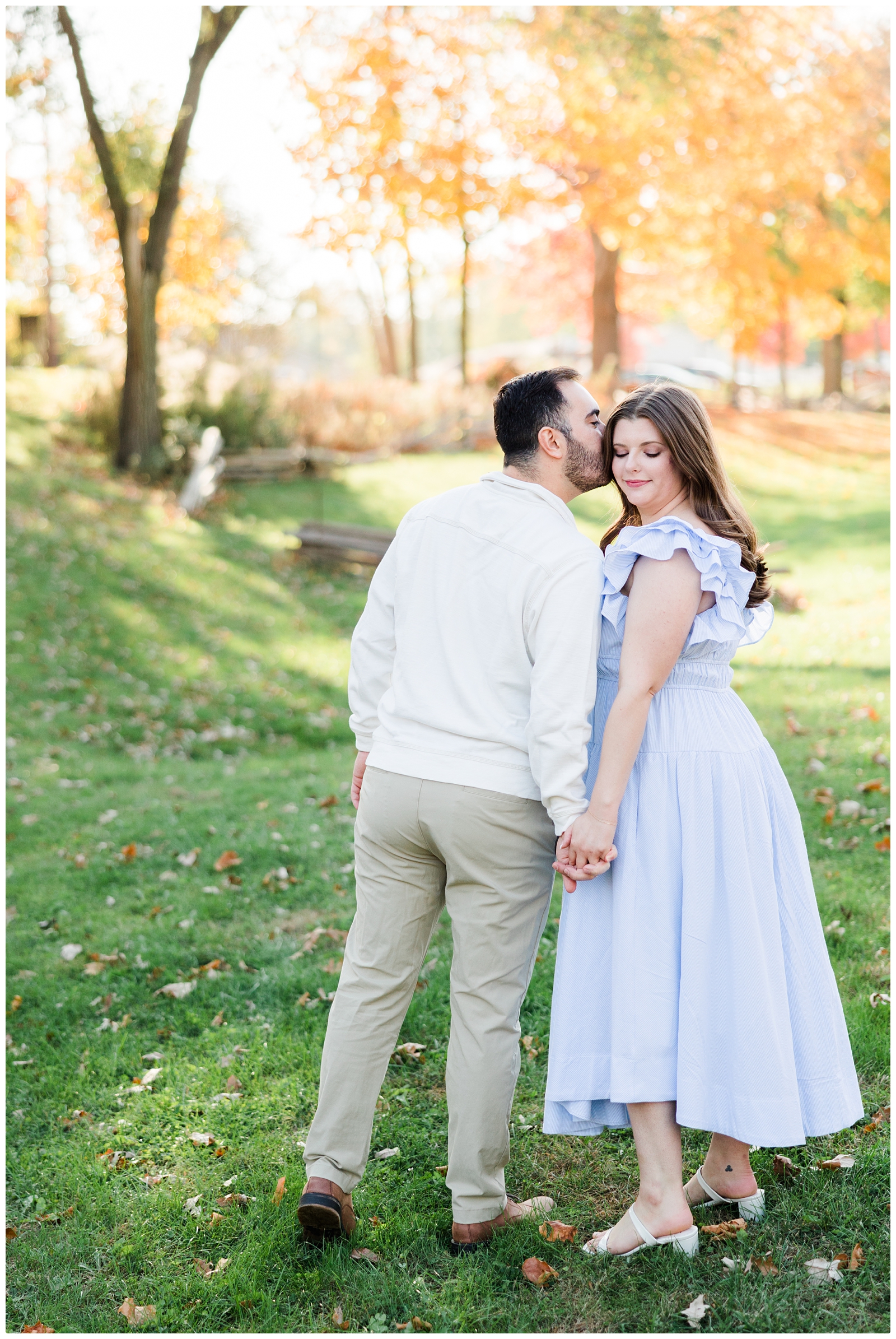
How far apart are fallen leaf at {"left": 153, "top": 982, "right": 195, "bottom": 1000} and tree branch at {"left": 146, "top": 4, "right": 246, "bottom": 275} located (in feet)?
43.4

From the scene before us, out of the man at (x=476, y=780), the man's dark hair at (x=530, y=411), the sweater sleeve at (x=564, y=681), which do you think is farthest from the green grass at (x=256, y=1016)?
the man's dark hair at (x=530, y=411)

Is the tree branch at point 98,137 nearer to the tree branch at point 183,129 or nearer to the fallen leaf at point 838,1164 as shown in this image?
the tree branch at point 183,129

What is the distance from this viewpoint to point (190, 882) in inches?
232

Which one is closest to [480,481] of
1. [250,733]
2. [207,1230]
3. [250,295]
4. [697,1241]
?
[697,1241]

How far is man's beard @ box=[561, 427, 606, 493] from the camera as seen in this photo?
296 cm

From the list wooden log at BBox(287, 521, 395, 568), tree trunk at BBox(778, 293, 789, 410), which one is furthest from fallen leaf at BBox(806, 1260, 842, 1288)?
tree trunk at BBox(778, 293, 789, 410)

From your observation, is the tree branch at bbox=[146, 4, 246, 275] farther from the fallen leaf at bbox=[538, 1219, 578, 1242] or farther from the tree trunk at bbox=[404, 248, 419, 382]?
the fallen leaf at bbox=[538, 1219, 578, 1242]

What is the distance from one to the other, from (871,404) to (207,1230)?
29.9 meters

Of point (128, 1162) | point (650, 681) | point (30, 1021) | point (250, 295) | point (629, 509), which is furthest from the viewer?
point (250, 295)

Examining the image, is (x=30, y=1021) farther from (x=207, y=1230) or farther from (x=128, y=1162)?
(x=207, y=1230)

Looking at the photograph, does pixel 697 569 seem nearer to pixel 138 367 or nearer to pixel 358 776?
pixel 358 776

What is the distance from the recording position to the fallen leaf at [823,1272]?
277 centimetres

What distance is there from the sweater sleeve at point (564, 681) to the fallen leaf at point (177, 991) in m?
2.61

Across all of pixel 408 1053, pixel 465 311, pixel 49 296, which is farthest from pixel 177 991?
pixel 49 296
